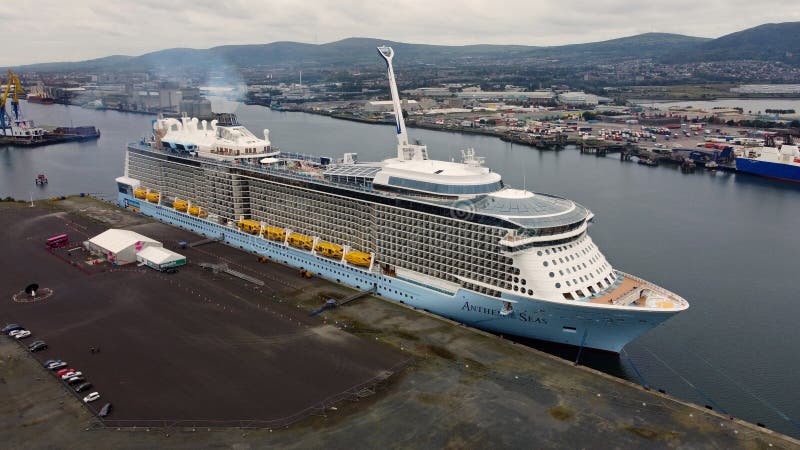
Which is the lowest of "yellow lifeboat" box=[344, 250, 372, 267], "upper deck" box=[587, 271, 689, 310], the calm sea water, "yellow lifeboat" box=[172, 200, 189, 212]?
the calm sea water

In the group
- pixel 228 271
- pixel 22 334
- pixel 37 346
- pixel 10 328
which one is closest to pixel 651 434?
pixel 228 271

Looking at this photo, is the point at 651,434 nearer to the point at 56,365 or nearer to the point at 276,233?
the point at 56,365

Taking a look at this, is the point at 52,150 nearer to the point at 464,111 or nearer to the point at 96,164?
the point at 96,164

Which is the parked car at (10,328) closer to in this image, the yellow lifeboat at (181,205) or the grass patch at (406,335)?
the yellow lifeboat at (181,205)

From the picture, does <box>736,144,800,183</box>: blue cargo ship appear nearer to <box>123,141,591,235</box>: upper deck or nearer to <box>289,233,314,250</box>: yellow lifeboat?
<box>123,141,591,235</box>: upper deck

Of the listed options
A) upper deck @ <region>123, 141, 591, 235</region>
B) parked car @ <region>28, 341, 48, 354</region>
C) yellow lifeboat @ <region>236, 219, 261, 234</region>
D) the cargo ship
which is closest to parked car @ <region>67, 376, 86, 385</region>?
parked car @ <region>28, 341, 48, 354</region>

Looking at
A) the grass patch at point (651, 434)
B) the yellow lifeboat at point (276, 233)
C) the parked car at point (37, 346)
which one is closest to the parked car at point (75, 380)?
the parked car at point (37, 346)

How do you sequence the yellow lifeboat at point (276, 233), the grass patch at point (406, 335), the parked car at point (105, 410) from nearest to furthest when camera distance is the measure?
the parked car at point (105, 410)
the grass patch at point (406, 335)
the yellow lifeboat at point (276, 233)
